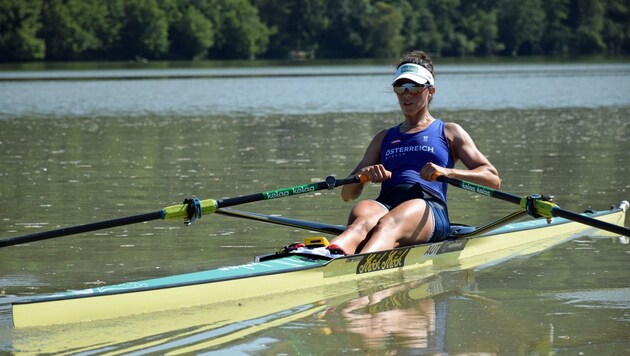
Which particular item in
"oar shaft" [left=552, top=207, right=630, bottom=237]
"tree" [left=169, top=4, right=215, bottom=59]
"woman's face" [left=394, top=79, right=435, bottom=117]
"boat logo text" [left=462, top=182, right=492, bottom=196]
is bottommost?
"tree" [left=169, top=4, right=215, bottom=59]

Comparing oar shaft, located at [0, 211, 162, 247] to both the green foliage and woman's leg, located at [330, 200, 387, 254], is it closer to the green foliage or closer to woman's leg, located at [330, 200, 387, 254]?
woman's leg, located at [330, 200, 387, 254]

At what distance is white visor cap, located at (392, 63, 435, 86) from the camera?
30.7ft

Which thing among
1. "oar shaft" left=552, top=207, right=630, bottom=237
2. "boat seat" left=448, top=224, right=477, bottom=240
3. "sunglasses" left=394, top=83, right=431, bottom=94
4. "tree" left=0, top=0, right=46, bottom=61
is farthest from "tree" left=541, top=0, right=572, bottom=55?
"oar shaft" left=552, top=207, right=630, bottom=237

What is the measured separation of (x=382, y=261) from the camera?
8.92 m

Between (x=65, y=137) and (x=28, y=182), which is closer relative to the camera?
(x=28, y=182)

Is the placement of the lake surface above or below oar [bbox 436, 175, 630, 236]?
below

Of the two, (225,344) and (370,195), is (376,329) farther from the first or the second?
(370,195)

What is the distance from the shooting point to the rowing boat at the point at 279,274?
7.30 m

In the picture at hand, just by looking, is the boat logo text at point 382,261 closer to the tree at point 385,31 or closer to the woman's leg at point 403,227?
the woman's leg at point 403,227

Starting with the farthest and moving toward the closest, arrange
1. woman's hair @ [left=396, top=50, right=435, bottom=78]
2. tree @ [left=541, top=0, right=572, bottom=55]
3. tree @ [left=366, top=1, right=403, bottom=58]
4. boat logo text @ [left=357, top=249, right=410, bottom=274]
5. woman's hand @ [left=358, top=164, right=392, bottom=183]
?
tree @ [left=541, top=0, right=572, bottom=55]
tree @ [left=366, top=1, right=403, bottom=58]
woman's hair @ [left=396, top=50, right=435, bottom=78]
woman's hand @ [left=358, top=164, right=392, bottom=183]
boat logo text @ [left=357, top=249, right=410, bottom=274]

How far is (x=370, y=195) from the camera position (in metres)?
13.9

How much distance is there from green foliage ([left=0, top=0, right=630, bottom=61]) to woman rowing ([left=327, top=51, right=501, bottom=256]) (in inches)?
3997

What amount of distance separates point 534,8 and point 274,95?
102 meters

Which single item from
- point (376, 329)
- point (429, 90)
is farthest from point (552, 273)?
point (376, 329)
